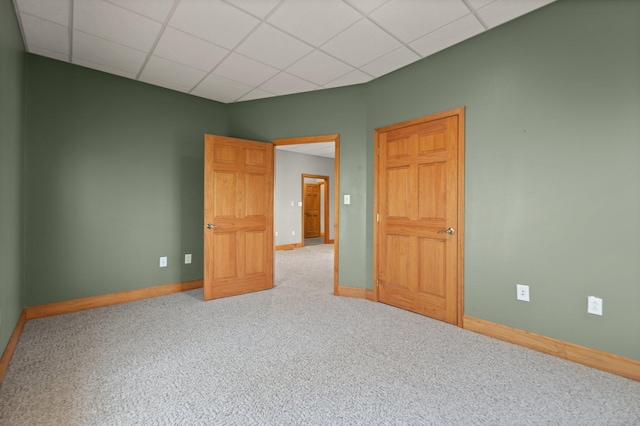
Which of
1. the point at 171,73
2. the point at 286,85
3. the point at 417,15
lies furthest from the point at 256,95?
the point at 417,15

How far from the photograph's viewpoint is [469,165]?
2754 mm

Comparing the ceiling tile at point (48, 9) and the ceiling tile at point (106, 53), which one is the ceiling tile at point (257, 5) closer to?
the ceiling tile at point (48, 9)

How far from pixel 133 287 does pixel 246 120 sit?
264cm

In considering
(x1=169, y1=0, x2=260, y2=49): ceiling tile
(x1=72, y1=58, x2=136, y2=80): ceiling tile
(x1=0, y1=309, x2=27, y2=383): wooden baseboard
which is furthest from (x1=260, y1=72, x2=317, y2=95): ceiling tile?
(x1=0, y1=309, x2=27, y2=383): wooden baseboard

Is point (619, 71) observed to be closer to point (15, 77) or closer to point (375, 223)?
point (375, 223)

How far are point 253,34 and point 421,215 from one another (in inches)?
91.7

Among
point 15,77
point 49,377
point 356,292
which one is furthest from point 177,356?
point 15,77

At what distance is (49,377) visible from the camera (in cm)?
193

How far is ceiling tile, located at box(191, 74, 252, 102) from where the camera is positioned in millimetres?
3598

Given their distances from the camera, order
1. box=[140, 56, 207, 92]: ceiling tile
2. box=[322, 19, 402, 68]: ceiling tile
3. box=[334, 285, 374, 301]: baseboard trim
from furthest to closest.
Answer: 1. box=[334, 285, 374, 301]: baseboard trim
2. box=[140, 56, 207, 92]: ceiling tile
3. box=[322, 19, 402, 68]: ceiling tile

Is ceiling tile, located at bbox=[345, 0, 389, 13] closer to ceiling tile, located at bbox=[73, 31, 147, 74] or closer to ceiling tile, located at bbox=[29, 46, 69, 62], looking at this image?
ceiling tile, located at bbox=[73, 31, 147, 74]

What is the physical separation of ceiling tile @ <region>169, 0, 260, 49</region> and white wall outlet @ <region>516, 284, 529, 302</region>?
3020 mm

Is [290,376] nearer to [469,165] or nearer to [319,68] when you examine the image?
[469,165]

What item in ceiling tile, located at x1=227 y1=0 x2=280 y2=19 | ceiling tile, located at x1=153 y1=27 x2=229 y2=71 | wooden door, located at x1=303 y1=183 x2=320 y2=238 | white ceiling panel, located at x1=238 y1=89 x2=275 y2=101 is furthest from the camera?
wooden door, located at x1=303 y1=183 x2=320 y2=238
